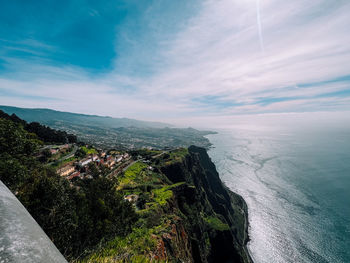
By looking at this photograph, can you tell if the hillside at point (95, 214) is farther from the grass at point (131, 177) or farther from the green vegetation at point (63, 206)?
the grass at point (131, 177)

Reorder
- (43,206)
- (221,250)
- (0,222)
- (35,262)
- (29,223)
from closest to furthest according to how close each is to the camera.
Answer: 1. (35,262)
2. (0,222)
3. (29,223)
4. (43,206)
5. (221,250)

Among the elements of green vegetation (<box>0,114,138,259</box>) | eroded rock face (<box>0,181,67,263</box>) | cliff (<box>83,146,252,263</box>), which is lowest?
cliff (<box>83,146,252,263</box>)

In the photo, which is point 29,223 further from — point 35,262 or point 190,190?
point 190,190

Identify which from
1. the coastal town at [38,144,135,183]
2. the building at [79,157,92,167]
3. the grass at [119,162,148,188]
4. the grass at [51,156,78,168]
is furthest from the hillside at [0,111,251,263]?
the grass at [51,156,78,168]

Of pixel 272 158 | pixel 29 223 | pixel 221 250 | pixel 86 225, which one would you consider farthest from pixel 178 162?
pixel 272 158

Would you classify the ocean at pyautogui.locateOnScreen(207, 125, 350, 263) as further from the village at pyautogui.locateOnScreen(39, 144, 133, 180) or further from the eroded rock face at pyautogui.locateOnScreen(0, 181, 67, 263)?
the eroded rock face at pyautogui.locateOnScreen(0, 181, 67, 263)

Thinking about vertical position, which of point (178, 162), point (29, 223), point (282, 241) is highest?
point (29, 223)

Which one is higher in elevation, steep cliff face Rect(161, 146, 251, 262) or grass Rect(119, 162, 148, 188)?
grass Rect(119, 162, 148, 188)

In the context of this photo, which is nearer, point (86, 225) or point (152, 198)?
point (86, 225)
